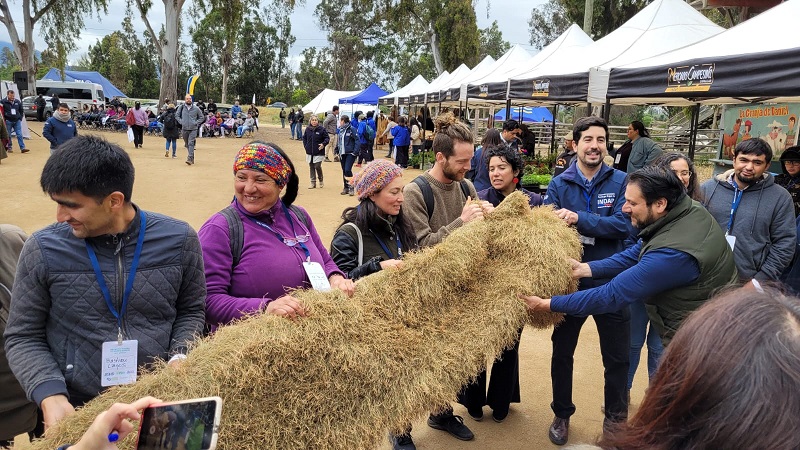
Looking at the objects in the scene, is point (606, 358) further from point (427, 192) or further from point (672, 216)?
point (427, 192)

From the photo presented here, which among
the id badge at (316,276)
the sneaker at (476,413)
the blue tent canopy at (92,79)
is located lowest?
the sneaker at (476,413)

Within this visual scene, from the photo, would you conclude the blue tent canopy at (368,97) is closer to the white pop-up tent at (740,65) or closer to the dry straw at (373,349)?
the white pop-up tent at (740,65)

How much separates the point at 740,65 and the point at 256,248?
471 cm

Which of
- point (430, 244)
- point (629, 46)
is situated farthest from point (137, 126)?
point (430, 244)

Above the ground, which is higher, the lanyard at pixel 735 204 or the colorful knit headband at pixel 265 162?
the colorful knit headband at pixel 265 162

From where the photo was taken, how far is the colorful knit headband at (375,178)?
2.83 metres

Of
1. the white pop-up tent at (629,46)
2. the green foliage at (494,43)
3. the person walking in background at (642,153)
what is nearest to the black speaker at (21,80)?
the white pop-up tent at (629,46)

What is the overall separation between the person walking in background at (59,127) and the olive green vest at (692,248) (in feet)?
41.2

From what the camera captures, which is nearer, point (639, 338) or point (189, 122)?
point (639, 338)

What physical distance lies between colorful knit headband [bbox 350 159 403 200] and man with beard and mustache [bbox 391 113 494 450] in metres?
0.38

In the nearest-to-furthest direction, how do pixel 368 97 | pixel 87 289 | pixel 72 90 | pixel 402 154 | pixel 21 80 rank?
pixel 87 289
pixel 402 154
pixel 368 97
pixel 21 80
pixel 72 90

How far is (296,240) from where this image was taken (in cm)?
252

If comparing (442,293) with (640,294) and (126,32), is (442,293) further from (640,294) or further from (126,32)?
(126,32)

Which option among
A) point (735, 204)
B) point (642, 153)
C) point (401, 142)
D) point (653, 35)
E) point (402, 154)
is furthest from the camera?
point (402, 154)
